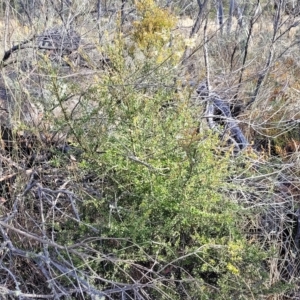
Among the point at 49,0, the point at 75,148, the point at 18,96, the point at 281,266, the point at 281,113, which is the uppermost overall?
the point at 49,0

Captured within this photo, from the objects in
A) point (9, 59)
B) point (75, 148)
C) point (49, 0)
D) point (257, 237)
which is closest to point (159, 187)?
point (75, 148)

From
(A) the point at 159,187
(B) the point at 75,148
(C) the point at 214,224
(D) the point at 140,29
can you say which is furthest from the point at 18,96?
(C) the point at 214,224

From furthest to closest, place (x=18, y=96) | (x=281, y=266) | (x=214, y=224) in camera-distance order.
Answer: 1. (x=18, y=96)
2. (x=281, y=266)
3. (x=214, y=224)

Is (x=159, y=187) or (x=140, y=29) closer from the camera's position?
(x=159, y=187)

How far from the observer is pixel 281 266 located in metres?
2.33

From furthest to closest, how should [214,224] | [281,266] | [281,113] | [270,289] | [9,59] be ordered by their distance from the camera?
[281,113], [9,59], [281,266], [214,224], [270,289]

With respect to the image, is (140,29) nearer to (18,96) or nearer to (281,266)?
(18,96)

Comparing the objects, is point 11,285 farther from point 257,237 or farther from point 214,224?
point 257,237

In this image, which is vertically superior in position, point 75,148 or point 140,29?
point 140,29

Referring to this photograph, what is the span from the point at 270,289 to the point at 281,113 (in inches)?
73.6

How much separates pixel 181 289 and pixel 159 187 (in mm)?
455

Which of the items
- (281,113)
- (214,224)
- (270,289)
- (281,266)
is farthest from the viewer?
(281,113)

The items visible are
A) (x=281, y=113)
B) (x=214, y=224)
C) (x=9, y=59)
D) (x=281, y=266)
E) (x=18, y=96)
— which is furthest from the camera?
(x=281, y=113)

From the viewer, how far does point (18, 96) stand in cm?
254
